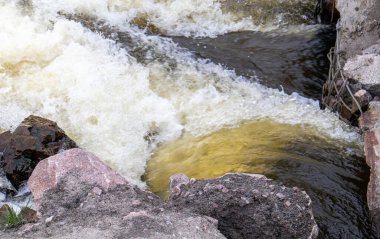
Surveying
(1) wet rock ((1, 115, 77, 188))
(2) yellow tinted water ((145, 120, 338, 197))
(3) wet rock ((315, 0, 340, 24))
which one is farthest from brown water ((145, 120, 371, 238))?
(3) wet rock ((315, 0, 340, 24))

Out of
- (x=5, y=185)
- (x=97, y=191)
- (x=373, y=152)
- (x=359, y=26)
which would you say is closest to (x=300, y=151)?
(x=373, y=152)

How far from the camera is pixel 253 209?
3229 mm

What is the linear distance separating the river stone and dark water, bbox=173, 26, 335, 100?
2751 mm

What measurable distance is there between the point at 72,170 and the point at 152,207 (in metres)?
0.61

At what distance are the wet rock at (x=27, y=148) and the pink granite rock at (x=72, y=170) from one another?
1306 millimetres

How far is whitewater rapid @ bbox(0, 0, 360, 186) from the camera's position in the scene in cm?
534

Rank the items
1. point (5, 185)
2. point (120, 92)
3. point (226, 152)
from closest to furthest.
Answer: point (5, 185) → point (226, 152) → point (120, 92)

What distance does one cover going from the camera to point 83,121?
18.1 ft

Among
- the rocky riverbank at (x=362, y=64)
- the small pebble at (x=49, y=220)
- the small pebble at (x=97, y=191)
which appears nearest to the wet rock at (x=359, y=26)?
the rocky riverbank at (x=362, y=64)

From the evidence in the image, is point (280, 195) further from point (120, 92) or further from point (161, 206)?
point (120, 92)

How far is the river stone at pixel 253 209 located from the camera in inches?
126

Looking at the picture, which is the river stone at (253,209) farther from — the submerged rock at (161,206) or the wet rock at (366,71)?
the wet rock at (366,71)

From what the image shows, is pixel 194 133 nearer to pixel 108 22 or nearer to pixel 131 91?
pixel 131 91

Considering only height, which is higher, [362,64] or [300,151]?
[362,64]
